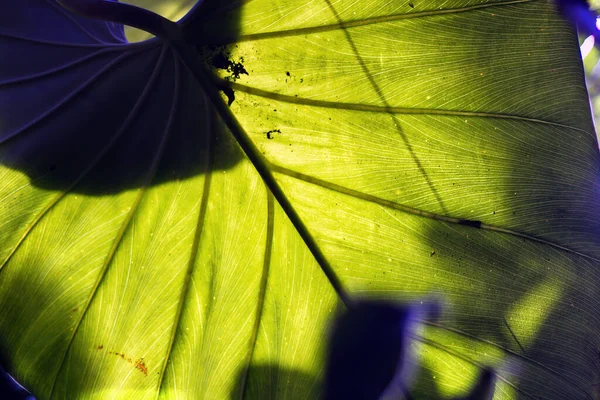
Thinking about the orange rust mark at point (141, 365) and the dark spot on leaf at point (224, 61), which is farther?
the orange rust mark at point (141, 365)

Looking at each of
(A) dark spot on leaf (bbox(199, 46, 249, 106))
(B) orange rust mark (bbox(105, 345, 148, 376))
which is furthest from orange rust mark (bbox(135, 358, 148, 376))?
(A) dark spot on leaf (bbox(199, 46, 249, 106))

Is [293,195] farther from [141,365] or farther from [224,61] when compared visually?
[141,365]

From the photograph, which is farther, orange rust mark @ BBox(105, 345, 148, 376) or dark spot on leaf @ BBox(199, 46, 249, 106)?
orange rust mark @ BBox(105, 345, 148, 376)

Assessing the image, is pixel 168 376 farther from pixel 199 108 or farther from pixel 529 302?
pixel 529 302

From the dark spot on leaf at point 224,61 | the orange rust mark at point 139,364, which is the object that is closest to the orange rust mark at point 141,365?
the orange rust mark at point 139,364

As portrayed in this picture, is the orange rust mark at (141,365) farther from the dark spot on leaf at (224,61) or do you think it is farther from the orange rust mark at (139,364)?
the dark spot on leaf at (224,61)

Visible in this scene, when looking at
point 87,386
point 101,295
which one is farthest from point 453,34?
point 87,386

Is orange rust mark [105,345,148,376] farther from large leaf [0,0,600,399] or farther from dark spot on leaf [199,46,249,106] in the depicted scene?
dark spot on leaf [199,46,249,106]

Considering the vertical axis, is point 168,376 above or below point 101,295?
below
